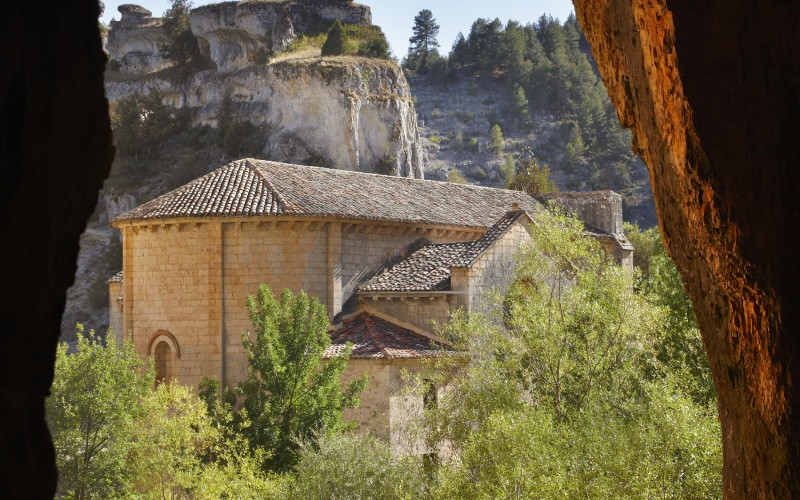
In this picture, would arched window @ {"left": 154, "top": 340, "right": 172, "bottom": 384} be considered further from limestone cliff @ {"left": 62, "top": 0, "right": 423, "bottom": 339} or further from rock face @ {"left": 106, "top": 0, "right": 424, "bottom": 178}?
rock face @ {"left": 106, "top": 0, "right": 424, "bottom": 178}

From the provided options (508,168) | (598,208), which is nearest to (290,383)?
(598,208)

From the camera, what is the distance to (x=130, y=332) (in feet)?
91.8

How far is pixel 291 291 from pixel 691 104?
21162 mm

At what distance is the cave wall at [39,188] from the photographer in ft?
11.6

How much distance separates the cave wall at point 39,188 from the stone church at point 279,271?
69.2 ft

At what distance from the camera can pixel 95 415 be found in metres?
23.8

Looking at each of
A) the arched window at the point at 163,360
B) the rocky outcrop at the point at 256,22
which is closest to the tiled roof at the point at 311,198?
the arched window at the point at 163,360

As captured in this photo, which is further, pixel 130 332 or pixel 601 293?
pixel 130 332

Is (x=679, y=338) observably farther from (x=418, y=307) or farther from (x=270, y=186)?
(x=270, y=186)

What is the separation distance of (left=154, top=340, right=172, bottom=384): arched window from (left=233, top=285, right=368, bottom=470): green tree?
3830mm

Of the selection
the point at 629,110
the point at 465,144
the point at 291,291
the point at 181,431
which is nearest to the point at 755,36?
the point at 629,110

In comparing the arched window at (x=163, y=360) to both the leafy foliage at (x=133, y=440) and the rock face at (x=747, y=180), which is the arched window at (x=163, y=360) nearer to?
the leafy foliage at (x=133, y=440)

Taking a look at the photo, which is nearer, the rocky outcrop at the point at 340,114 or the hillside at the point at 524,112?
the rocky outcrop at the point at 340,114

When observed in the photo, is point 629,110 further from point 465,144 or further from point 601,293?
point 465,144
